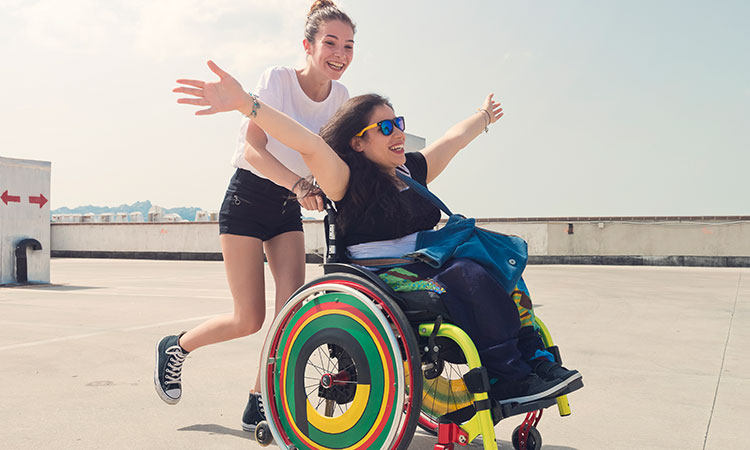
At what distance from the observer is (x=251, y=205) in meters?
2.74

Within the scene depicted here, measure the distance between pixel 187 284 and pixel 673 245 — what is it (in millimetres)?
11512

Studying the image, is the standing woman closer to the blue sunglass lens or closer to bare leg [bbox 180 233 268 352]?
bare leg [bbox 180 233 268 352]

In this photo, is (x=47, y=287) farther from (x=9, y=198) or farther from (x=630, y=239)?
(x=630, y=239)

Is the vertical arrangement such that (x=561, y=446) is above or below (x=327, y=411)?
below

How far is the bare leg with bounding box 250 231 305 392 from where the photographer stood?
2803 millimetres

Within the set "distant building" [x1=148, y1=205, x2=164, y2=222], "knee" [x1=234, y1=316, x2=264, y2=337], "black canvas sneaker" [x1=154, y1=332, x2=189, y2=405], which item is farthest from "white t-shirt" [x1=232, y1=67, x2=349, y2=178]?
"distant building" [x1=148, y1=205, x2=164, y2=222]

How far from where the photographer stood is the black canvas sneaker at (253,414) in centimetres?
266

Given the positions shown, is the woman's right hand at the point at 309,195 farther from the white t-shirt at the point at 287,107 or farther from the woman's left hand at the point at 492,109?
the woman's left hand at the point at 492,109

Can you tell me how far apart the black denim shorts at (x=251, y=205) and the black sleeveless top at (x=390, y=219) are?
531mm

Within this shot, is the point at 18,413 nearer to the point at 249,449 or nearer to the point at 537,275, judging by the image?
the point at 249,449

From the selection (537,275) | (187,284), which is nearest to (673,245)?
(537,275)

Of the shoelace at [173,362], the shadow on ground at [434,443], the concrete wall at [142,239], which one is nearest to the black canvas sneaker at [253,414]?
the shoelace at [173,362]

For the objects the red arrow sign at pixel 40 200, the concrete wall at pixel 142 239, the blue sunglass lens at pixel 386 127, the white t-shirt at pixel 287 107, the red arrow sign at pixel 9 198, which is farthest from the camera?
the concrete wall at pixel 142 239

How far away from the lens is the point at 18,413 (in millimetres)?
2893
